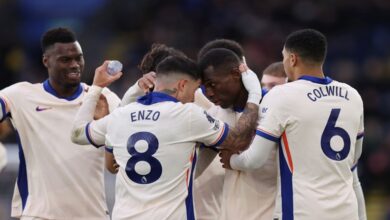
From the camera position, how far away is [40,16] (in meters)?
22.6

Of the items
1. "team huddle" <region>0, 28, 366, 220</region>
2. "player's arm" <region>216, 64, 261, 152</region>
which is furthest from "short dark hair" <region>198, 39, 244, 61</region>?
"player's arm" <region>216, 64, 261, 152</region>

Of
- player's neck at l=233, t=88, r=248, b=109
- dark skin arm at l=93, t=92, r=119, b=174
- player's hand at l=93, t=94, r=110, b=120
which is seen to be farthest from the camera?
player's hand at l=93, t=94, r=110, b=120

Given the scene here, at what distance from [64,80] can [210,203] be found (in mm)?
1661

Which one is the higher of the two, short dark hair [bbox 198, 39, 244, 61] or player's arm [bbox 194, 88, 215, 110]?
short dark hair [bbox 198, 39, 244, 61]

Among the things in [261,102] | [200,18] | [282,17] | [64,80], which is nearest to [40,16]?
[200,18]

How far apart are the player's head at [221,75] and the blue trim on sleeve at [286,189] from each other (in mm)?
666

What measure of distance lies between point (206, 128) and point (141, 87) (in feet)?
2.13

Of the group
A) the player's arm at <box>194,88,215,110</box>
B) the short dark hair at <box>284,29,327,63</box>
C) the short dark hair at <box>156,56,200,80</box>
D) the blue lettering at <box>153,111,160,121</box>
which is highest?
the short dark hair at <box>284,29,327,63</box>

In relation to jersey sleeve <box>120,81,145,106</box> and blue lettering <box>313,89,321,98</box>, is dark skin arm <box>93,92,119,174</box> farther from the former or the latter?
blue lettering <box>313,89,321,98</box>

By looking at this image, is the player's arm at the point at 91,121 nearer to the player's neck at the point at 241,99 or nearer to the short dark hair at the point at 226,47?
the short dark hair at the point at 226,47

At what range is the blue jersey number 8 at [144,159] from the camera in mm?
7312

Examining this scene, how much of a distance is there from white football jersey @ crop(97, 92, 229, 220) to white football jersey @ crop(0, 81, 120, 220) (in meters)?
1.26

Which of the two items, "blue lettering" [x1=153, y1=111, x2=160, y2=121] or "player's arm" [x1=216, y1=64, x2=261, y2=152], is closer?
"blue lettering" [x1=153, y1=111, x2=160, y2=121]

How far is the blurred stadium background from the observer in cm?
1905
